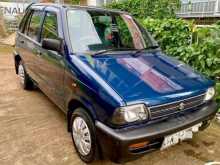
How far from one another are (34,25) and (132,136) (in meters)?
3.07

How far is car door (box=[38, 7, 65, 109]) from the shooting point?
11.1 ft

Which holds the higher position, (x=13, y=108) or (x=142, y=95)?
(x=142, y=95)

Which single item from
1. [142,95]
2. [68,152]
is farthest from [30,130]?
[142,95]

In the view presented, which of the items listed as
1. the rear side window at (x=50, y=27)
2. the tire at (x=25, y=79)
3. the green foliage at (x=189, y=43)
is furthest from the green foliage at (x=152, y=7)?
the rear side window at (x=50, y=27)

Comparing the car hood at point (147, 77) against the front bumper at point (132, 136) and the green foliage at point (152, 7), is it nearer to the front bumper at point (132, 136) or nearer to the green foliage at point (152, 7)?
the front bumper at point (132, 136)

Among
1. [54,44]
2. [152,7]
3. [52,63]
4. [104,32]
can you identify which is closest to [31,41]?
[52,63]

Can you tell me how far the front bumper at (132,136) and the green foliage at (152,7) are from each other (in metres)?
5.22

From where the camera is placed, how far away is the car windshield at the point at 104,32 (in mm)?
3342

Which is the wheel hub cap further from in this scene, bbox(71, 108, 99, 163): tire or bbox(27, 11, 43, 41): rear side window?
bbox(27, 11, 43, 41): rear side window

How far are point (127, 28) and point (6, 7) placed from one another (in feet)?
34.4

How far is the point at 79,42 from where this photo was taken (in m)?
3.29

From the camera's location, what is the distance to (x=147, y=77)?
9.27ft

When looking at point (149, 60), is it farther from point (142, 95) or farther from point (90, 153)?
point (90, 153)

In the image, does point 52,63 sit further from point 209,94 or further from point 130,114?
point 209,94
